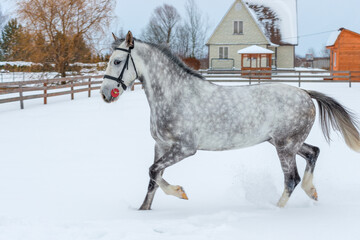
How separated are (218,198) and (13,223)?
7.70ft

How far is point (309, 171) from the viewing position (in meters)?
4.96

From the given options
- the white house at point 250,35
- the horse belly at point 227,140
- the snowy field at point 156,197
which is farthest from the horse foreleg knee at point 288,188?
the white house at point 250,35

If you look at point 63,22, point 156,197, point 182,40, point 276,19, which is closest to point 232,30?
point 276,19

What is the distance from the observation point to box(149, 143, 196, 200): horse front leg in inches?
172

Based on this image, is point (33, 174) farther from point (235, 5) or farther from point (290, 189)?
point (235, 5)

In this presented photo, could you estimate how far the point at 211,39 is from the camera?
1585 inches

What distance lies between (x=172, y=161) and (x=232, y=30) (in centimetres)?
3720

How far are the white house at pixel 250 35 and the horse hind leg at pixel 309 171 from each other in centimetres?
3571

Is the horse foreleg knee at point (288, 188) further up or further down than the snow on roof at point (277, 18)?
further down

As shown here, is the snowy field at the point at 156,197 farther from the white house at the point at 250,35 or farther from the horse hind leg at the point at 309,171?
the white house at the point at 250,35

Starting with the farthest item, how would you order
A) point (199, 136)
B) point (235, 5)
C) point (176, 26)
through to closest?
point (176, 26) → point (235, 5) → point (199, 136)

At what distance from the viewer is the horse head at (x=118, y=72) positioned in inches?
173

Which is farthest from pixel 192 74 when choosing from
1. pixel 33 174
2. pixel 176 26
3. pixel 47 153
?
pixel 176 26

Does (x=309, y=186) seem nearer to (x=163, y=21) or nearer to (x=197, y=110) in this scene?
(x=197, y=110)
